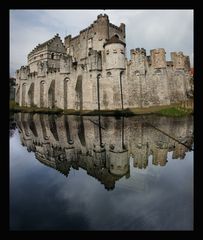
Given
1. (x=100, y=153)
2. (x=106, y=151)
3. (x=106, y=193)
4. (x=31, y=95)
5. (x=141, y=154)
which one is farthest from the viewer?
(x=31, y=95)

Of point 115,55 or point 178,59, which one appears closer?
point 115,55

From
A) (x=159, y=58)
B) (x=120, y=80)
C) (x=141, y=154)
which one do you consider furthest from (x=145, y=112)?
(x=141, y=154)

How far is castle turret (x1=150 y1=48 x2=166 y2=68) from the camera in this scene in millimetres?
35719

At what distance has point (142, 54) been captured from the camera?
116 feet

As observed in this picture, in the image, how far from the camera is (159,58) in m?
35.8

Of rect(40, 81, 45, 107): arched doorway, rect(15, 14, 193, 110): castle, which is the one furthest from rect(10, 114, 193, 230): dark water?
rect(40, 81, 45, 107): arched doorway

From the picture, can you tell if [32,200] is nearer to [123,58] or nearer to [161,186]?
[161,186]

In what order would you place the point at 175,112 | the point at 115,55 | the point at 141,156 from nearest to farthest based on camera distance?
1. the point at 141,156
2. the point at 175,112
3. the point at 115,55

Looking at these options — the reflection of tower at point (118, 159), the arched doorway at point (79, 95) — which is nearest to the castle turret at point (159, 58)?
the arched doorway at point (79, 95)

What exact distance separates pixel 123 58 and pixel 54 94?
14526 mm

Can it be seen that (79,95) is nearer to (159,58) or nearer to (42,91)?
(42,91)

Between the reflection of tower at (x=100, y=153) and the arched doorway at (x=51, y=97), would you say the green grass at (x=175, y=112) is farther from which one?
the arched doorway at (x=51, y=97)

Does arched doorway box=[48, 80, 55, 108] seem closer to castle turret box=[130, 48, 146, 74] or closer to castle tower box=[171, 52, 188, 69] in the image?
castle turret box=[130, 48, 146, 74]

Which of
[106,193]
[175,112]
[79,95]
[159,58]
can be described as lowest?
[106,193]
